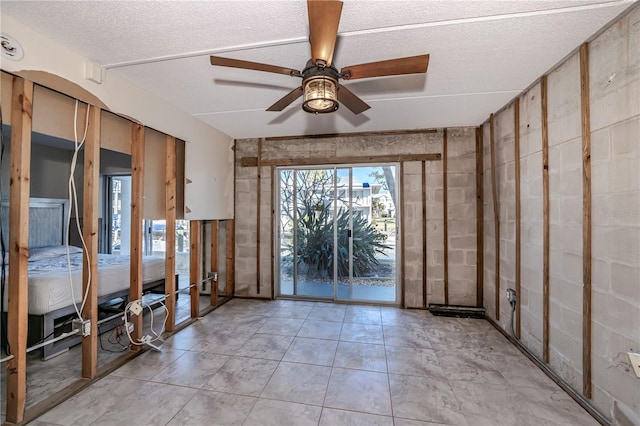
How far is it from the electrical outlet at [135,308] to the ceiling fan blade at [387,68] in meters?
2.75

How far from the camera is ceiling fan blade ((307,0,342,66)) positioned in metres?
1.31

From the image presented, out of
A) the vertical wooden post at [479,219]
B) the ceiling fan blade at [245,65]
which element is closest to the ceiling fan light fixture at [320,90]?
the ceiling fan blade at [245,65]

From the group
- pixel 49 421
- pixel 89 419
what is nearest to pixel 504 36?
pixel 89 419

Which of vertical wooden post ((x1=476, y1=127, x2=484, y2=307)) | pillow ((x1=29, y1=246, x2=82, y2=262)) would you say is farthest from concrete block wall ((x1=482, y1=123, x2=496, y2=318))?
pillow ((x1=29, y1=246, x2=82, y2=262))

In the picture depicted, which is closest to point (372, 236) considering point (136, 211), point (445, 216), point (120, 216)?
point (445, 216)

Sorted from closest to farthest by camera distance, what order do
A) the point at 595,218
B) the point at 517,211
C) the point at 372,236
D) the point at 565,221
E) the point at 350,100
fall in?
the point at 595,218 < the point at 350,100 < the point at 565,221 < the point at 517,211 < the point at 372,236

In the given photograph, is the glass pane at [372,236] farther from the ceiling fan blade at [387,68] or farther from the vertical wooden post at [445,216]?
the ceiling fan blade at [387,68]

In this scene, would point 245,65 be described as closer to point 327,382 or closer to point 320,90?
point 320,90

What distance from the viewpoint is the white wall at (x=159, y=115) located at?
1.83 metres

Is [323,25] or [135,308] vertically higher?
[323,25]

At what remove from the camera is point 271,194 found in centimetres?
435

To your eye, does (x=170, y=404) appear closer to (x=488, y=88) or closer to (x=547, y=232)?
(x=547, y=232)

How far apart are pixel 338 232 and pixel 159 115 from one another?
2746 millimetres

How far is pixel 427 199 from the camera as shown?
393 centimetres
